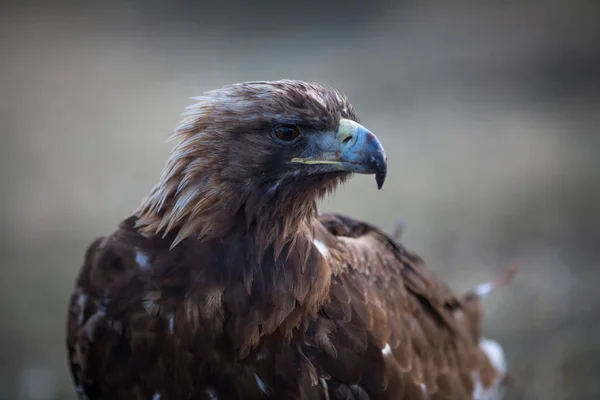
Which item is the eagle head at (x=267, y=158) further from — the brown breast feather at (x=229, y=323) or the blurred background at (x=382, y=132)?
the blurred background at (x=382, y=132)

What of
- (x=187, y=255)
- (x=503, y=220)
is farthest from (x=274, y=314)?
(x=503, y=220)

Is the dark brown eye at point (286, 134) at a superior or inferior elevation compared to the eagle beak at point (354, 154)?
superior

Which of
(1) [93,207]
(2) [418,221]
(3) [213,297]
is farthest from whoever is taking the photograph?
(1) [93,207]

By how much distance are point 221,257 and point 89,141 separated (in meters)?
8.49

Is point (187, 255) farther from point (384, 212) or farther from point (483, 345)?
point (384, 212)

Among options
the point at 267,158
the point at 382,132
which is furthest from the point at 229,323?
the point at 382,132

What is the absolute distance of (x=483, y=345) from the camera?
171 inches

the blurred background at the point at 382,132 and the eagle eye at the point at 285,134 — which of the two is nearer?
the eagle eye at the point at 285,134

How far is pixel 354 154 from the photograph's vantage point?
8.73 feet

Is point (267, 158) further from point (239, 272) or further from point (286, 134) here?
point (239, 272)

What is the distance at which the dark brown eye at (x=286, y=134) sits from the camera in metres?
2.68

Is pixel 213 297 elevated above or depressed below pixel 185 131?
below

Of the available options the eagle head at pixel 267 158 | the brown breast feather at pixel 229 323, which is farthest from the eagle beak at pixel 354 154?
the brown breast feather at pixel 229 323

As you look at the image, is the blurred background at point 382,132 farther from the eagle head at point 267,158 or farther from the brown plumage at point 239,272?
the eagle head at point 267,158
